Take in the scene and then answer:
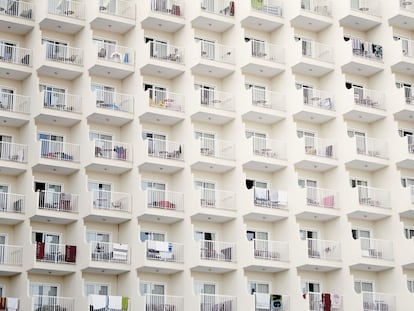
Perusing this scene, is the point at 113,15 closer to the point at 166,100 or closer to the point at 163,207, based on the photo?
the point at 166,100

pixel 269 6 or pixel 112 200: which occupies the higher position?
pixel 269 6

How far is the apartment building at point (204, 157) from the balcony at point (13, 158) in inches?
4.4

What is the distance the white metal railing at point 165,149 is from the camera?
64562 mm

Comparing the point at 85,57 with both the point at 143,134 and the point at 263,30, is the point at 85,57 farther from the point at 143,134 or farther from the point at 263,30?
the point at 263,30

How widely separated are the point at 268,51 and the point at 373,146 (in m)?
8.88

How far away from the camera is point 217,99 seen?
67.3 m

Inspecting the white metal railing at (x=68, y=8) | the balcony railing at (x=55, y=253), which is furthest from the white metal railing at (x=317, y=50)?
the balcony railing at (x=55, y=253)

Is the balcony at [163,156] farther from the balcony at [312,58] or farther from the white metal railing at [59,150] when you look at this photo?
the balcony at [312,58]

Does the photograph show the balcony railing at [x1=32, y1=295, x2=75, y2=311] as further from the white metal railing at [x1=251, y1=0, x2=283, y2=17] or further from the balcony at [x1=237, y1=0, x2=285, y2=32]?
the white metal railing at [x1=251, y1=0, x2=283, y2=17]

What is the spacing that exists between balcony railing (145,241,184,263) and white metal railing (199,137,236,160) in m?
6.20

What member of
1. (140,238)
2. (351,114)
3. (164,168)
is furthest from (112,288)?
(351,114)

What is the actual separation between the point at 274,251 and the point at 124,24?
1634cm

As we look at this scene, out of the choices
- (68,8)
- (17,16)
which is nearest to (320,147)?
(68,8)

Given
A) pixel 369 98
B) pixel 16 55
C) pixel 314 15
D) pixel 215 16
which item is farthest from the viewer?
pixel 314 15
